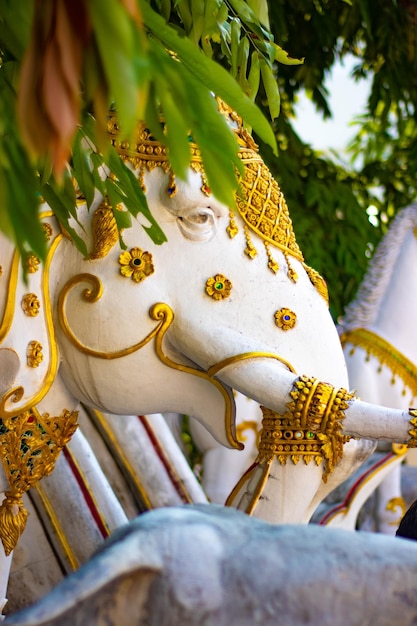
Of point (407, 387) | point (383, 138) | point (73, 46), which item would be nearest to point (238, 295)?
point (73, 46)

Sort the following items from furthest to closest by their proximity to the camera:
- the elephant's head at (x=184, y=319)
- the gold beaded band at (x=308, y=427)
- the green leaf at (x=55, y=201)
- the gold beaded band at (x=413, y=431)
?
1. the elephant's head at (x=184, y=319)
2. the gold beaded band at (x=308, y=427)
3. the gold beaded band at (x=413, y=431)
4. the green leaf at (x=55, y=201)

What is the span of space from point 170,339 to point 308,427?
328 millimetres

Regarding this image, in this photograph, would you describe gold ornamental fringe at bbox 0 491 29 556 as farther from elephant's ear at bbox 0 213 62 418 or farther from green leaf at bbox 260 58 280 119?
green leaf at bbox 260 58 280 119

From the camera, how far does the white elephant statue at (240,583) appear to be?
1524 millimetres

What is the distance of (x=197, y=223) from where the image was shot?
2.79 meters

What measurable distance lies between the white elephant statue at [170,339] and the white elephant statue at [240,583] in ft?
3.50

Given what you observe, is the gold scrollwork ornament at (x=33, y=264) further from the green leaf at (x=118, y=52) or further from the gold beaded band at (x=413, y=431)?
the green leaf at (x=118, y=52)

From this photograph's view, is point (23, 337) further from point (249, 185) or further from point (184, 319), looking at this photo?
point (249, 185)

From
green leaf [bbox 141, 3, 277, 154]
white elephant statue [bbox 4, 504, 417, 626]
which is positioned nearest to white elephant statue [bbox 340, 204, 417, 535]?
green leaf [bbox 141, 3, 277, 154]

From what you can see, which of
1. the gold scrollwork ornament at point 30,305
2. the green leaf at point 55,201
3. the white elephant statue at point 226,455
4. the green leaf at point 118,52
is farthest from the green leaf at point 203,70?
the white elephant statue at point 226,455

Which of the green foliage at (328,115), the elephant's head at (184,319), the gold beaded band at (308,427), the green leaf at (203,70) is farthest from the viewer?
the green foliage at (328,115)

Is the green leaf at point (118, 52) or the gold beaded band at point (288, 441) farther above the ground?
the green leaf at point (118, 52)

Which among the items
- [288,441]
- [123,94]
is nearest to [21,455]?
[288,441]

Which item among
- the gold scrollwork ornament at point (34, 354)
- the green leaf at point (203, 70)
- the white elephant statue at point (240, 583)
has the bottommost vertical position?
the white elephant statue at point (240, 583)
